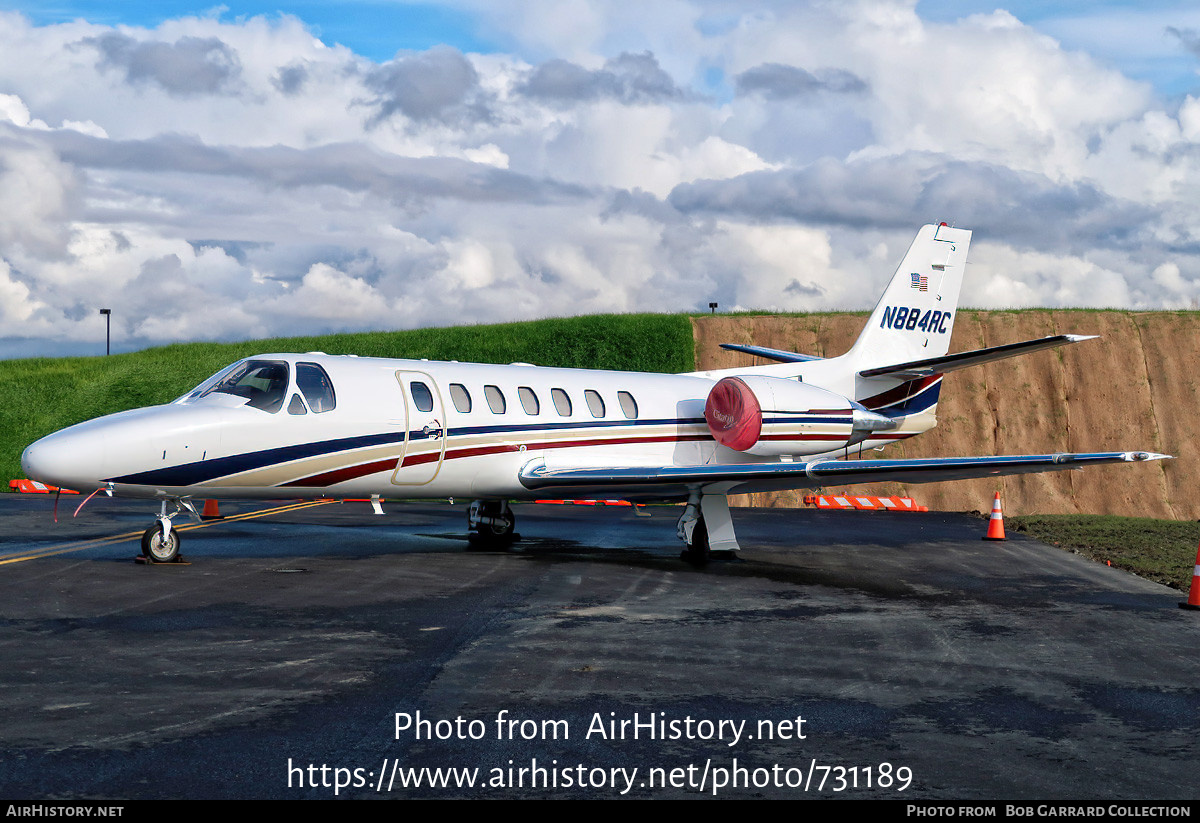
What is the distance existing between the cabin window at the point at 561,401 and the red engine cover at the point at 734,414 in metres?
2.55

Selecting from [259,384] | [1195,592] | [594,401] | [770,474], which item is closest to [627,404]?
[594,401]

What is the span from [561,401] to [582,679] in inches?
374

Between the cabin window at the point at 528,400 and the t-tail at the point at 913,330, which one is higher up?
the t-tail at the point at 913,330

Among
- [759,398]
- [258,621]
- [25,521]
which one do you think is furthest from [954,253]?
[25,521]

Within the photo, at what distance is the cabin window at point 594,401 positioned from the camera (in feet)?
56.8

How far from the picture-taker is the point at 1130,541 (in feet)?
68.2

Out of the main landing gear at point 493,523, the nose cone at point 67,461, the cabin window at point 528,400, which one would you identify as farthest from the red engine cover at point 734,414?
the nose cone at point 67,461

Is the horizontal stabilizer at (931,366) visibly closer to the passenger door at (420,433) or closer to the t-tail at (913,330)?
the t-tail at (913,330)

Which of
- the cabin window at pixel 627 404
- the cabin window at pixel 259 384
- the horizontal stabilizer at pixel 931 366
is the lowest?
the cabin window at pixel 627 404

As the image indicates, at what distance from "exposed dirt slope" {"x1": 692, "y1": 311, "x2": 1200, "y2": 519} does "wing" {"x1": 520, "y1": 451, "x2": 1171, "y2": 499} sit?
18058 mm

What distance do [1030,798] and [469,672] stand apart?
411cm

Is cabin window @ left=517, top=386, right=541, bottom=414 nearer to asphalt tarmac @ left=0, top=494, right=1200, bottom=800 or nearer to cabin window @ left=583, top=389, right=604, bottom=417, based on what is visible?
cabin window @ left=583, top=389, right=604, bottom=417

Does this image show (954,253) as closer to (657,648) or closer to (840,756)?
(657,648)
